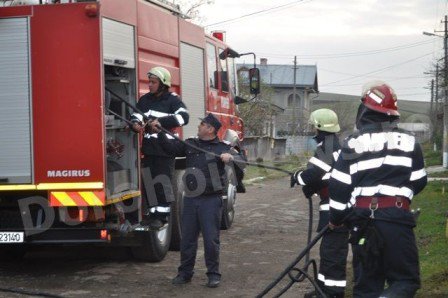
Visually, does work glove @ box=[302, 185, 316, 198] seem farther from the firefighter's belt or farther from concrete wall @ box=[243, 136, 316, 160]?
concrete wall @ box=[243, 136, 316, 160]

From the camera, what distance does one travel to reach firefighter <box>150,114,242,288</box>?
336 inches

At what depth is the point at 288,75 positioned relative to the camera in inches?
3664

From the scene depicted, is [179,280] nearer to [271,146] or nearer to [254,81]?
[254,81]

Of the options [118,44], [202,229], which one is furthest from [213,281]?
[118,44]

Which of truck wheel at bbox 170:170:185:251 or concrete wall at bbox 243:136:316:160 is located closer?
truck wheel at bbox 170:170:185:251

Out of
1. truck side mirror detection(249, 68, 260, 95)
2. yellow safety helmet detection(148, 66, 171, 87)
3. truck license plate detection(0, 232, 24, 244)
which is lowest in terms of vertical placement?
truck license plate detection(0, 232, 24, 244)

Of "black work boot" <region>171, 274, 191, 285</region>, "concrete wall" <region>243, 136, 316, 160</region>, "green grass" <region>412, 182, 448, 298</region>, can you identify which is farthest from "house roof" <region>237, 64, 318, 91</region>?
"black work boot" <region>171, 274, 191, 285</region>

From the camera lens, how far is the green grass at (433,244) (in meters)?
7.91

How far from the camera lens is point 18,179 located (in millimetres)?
7969

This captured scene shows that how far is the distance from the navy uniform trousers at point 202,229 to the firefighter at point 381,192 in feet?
9.17

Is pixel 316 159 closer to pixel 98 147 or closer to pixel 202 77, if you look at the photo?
pixel 98 147

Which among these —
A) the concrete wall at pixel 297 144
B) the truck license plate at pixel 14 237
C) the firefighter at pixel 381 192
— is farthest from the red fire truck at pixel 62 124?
the concrete wall at pixel 297 144

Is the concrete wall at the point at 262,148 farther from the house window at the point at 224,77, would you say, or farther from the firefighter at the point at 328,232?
the firefighter at the point at 328,232

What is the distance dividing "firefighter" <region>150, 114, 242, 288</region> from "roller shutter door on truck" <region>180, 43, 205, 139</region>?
217 centimetres
